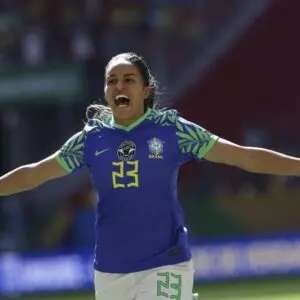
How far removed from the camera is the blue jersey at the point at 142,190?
5617 millimetres

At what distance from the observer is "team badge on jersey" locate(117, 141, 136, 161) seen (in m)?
5.66

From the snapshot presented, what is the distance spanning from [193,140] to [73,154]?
2.21 feet

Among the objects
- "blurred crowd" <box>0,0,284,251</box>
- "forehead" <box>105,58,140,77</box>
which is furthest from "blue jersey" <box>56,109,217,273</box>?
"blurred crowd" <box>0,0,284,251</box>

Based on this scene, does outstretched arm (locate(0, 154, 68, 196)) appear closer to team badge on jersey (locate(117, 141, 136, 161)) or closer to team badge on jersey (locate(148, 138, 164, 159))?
team badge on jersey (locate(117, 141, 136, 161))

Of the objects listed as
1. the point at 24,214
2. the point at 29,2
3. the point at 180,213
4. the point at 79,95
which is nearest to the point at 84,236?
the point at 24,214

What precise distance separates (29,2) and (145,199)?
710 inches

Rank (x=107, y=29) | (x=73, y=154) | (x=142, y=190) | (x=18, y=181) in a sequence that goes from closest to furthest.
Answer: (x=142, y=190)
(x=73, y=154)
(x=18, y=181)
(x=107, y=29)

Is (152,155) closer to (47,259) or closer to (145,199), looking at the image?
(145,199)

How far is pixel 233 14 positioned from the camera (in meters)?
24.0

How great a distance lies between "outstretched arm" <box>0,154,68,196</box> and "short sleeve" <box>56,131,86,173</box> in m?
0.03

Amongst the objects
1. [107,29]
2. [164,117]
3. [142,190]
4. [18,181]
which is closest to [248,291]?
[107,29]

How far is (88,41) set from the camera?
73.9ft

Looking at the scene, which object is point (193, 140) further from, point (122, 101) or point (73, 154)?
point (73, 154)

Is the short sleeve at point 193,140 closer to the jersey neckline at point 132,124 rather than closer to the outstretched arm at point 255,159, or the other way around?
the outstretched arm at point 255,159
